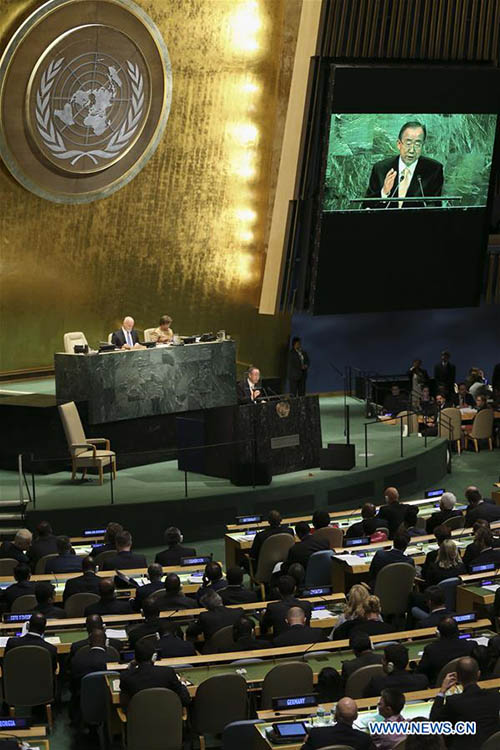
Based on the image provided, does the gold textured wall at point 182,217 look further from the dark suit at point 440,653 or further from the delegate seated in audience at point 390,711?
the delegate seated in audience at point 390,711

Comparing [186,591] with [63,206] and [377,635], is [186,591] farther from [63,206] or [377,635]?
[63,206]

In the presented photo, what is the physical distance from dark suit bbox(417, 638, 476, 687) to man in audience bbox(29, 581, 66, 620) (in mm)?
3089

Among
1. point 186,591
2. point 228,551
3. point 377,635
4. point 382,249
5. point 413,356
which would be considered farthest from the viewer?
point 413,356

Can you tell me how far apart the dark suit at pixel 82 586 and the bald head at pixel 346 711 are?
3.94m

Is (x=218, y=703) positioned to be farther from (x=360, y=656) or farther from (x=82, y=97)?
(x=82, y=97)

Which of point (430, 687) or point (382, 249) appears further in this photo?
point (382, 249)

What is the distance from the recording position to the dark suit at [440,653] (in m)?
8.03

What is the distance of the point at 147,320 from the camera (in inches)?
808

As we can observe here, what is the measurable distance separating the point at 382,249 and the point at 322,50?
341 centimetres

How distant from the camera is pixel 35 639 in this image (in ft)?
28.5

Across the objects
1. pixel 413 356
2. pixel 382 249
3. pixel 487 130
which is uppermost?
pixel 487 130

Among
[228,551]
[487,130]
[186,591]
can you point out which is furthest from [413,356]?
[186,591]

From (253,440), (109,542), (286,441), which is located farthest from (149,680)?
(286,441)

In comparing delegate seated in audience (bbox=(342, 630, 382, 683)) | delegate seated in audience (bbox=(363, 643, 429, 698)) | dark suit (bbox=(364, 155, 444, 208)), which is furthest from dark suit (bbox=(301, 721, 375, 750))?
dark suit (bbox=(364, 155, 444, 208))
